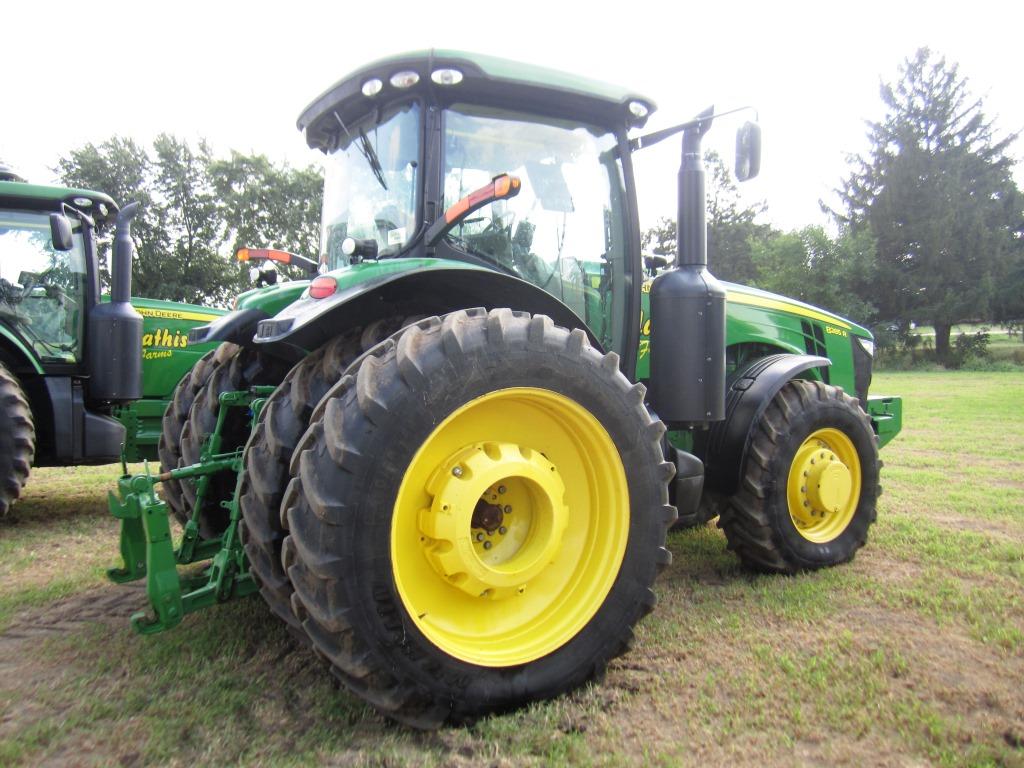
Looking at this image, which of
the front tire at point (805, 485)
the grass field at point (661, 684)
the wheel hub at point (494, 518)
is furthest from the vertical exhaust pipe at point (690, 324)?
the wheel hub at point (494, 518)

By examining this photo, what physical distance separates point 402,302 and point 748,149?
1.63m

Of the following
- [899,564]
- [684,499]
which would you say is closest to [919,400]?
[899,564]

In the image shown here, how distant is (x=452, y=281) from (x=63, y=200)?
4.53 metres

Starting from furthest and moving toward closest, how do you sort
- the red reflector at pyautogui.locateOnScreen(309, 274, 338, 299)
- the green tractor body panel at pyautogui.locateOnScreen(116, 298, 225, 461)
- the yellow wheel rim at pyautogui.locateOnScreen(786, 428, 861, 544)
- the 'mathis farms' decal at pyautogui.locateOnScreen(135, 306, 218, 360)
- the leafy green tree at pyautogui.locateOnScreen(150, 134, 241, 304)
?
the leafy green tree at pyautogui.locateOnScreen(150, 134, 241, 304) → the 'mathis farms' decal at pyautogui.locateOnScreen(135, 306, 218, 360) → the green tractor body panel at pyautogui.locateOnScreen(116, 298, 225, 461) → the yellow wheel rim at pyautogui.locateOnScreen(786, 428, 861, 544) → the red reflector at pyautogui.locateOnScreen(309, 274, 338, 299)

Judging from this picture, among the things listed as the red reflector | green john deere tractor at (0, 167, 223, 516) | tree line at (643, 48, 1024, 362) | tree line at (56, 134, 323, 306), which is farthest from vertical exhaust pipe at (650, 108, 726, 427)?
tree line at (643, 48, 1024, 362)

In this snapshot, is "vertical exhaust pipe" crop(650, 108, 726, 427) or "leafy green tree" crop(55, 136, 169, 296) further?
"leafy green tree" crop(55, 136, 169, 296)

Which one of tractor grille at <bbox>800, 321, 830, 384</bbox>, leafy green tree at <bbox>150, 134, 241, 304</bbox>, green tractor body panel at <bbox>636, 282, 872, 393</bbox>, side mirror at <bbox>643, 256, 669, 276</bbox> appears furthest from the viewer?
leafy green tree at <bbox>150, 134, 241, 304</bbox>

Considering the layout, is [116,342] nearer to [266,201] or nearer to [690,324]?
[690,324]

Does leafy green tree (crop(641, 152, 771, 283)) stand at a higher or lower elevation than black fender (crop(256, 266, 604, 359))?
higher

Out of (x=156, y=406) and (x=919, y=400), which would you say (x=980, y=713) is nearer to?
(x=156, y=406)

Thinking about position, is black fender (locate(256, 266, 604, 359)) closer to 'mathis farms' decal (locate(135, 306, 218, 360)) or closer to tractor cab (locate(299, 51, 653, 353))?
tractor cab (locate(299, 51, 653, 353))

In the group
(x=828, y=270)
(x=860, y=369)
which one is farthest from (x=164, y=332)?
(x=828, y=270)

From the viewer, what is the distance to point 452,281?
2510 mm

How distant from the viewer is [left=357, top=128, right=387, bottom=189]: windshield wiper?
A: 2.95 m
